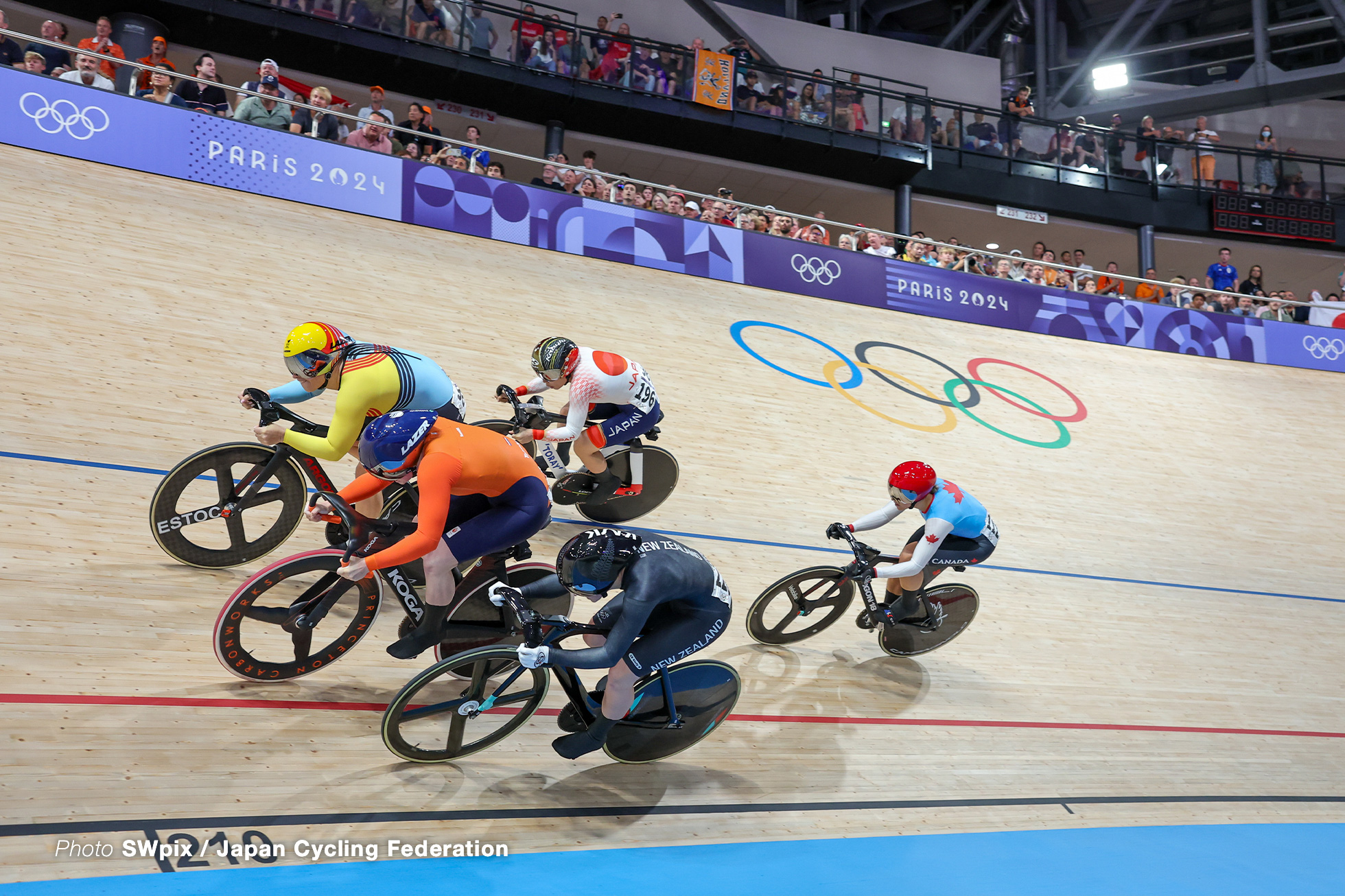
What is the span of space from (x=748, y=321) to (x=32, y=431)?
6322mm

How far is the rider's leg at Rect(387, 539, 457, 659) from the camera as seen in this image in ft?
10.5

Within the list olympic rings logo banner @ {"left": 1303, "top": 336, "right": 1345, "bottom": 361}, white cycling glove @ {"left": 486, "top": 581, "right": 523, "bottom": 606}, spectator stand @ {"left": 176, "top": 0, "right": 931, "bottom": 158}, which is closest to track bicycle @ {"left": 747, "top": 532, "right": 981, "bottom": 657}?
white cycling glove @ {"left": 486, "top": 581, "right": 523, "bottom": 606}

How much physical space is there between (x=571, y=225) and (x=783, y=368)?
289 cm

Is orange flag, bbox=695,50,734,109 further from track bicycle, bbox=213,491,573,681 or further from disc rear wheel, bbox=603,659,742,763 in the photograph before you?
disc rear wheel, bbox=603,659,742,763

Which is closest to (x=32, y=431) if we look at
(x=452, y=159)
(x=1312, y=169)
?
(x=452, y=159)

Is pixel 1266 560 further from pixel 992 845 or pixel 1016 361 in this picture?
pixel 992 845

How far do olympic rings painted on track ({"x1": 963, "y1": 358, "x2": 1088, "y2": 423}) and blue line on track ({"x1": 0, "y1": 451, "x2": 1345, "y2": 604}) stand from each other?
2636mm

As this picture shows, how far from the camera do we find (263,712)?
315 cm

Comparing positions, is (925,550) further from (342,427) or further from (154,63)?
(154,63)

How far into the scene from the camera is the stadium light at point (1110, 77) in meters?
19.1

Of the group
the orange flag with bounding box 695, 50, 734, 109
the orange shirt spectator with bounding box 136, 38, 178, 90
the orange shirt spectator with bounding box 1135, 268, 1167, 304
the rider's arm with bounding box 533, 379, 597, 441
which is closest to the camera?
the rider's arm with bounding box 533, 379, 597, 441

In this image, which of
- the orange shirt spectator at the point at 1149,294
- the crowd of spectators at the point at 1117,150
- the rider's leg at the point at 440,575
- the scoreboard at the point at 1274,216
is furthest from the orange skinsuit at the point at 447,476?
the scoreboard at the point at 1274,216

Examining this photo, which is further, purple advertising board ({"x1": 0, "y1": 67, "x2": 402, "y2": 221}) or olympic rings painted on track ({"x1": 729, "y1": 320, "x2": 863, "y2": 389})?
olympic rings painted on track ({"x1": 729, "y1": 320, "x2": 863, "y2": 389})

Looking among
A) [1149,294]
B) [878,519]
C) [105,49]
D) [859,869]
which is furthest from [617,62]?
[859,869]
